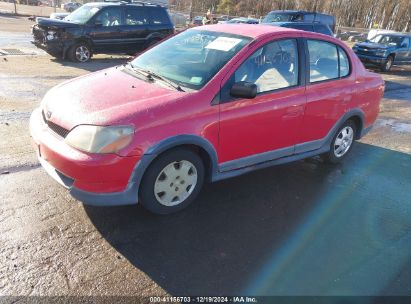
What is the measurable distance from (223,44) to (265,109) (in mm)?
838

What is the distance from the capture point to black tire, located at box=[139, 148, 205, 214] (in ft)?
11.6

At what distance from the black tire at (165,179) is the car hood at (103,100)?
0.47m

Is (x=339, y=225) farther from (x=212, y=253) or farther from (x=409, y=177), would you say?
(x=409, y=177)

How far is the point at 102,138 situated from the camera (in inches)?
128

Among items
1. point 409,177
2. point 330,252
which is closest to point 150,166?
point 330,252

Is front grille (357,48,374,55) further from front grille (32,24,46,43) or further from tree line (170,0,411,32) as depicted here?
tree line (170,0,411,32)

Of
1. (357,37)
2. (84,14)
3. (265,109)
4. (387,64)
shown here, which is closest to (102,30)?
(84,14)

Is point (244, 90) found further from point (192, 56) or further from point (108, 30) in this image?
point (108, 30)

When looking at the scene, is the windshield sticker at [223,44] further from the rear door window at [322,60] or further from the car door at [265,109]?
the rear door window at [322,60]

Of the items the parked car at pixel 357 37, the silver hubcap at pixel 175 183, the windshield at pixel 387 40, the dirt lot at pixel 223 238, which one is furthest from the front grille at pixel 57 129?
the parked car at pixel 357 37

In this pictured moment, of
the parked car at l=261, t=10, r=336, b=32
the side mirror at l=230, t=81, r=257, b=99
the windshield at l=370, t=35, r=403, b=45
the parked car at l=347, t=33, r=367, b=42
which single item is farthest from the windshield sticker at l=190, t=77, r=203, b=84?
the parked car at l=347, t=33, r=367, b=42

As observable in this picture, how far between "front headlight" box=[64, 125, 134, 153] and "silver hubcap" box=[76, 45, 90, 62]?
33.2 feet

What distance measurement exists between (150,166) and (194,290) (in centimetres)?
115

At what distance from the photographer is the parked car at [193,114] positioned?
3.33 m
